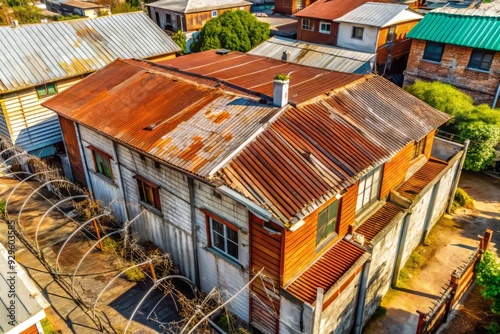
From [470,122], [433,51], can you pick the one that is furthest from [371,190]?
[433,51]

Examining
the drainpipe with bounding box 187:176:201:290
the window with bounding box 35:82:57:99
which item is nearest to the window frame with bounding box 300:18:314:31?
the window with bounding box 35:82:57:99

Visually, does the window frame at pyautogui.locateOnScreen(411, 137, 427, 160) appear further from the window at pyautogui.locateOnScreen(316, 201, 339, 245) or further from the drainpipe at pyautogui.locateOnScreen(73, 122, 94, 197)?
the drainpipe at pyautogui.locateOnScreen(73, 122, 94, 197)

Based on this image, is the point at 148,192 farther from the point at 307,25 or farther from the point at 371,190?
the point at 307,25

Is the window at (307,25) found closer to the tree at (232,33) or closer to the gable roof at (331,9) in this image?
the gable roof at (331,9)

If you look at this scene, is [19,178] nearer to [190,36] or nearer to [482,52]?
[190,36]

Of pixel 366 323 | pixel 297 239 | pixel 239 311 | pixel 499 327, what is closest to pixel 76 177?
pixel 239 311

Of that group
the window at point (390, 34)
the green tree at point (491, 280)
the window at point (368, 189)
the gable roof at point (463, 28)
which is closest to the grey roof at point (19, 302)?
the window at point (368, 189)

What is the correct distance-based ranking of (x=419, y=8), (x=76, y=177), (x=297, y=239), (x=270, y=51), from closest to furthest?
(x=297, y=239), (x=76, y=177), (x=270, y=51), (x=419, y=8)
